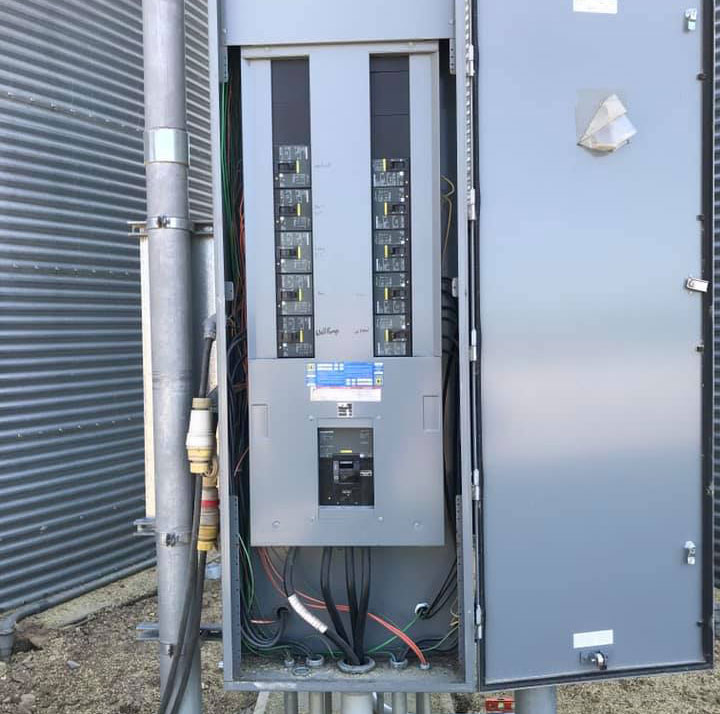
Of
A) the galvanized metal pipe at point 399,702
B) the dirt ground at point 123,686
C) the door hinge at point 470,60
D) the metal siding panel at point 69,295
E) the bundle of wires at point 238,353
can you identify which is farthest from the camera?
the metal siding panel at point 69,295

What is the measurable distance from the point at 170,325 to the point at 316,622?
1.11 meters

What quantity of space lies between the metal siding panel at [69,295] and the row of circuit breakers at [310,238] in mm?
2801

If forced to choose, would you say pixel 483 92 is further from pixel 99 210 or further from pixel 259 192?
pixel 99 210

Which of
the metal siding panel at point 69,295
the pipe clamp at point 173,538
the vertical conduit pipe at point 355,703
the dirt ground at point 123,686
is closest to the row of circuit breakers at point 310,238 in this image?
the pipe clamp at point 173,538

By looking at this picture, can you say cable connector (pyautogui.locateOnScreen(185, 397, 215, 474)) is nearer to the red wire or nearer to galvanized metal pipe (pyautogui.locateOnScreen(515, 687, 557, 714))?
the red wire

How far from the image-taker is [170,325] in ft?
7.57

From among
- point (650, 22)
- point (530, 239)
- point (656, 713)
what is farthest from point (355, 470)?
point (656, 713)

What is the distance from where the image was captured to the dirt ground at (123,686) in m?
3.51

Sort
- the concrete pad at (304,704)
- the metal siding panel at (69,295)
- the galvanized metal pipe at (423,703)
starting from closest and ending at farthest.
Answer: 1. the galvanized metal pipe at (423,703)
2. the concrete pad at (304,704)
3. the metal siding panel at (69,295)

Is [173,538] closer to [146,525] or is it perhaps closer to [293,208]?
[146,525]

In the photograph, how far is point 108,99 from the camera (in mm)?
5059

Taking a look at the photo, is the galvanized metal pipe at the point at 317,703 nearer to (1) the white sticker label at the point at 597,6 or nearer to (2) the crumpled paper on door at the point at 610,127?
(2) the crumpled paper on door at the point at 610,127

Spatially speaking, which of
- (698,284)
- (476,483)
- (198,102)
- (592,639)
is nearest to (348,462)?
(476,483)

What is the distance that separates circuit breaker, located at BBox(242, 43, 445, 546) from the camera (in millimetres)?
2293
